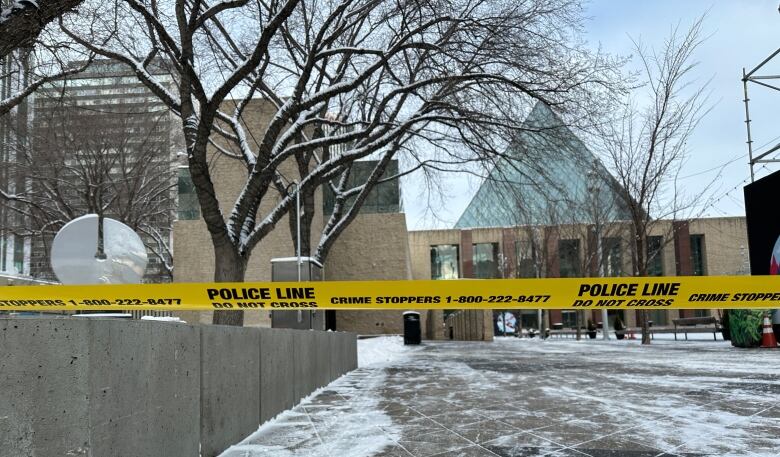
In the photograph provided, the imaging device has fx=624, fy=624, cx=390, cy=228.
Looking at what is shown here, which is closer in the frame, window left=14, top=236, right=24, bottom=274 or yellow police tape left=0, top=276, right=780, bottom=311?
yellow police tape left=0, top=276, right=780, bottom=311

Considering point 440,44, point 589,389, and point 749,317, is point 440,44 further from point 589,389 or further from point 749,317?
point 749,317

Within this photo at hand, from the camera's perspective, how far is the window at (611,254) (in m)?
31.2

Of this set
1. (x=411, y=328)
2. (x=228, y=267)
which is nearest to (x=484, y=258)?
(x=411, y=328)

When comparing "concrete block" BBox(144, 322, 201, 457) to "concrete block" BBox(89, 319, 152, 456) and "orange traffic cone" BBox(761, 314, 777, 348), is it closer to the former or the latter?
"concrete block" BBox(89, 319, 152, 456)

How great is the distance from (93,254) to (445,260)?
169 feet

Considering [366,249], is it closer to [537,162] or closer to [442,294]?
[537,162]

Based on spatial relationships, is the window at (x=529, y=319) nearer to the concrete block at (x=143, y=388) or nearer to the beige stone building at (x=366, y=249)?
the beige stone building at (x=366, y=249)

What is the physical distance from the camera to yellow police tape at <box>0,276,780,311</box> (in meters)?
6.09

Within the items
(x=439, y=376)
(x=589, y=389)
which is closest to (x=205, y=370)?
(x=589, y=389)

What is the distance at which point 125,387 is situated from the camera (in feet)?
10.8

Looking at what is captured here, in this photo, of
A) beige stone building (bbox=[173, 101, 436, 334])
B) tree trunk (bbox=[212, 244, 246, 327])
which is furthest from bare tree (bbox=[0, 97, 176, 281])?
tree trunk (bbox=[212, 244, 246, 327])

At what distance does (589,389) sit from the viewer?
876 centimetres

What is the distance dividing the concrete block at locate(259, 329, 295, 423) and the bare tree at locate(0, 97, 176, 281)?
15.4m

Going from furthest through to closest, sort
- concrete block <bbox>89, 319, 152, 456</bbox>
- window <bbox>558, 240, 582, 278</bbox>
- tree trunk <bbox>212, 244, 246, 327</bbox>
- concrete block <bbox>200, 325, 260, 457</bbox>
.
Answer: window <bbox>558, 240, 582, 278</bbox>
tree trunk <bbox>212, 244, 246, 327</bbox>
concrete block <bbox>200, 325, 260, 457</bbox>
concrete block <bbox>89, 319, 152, 456</bbox>
